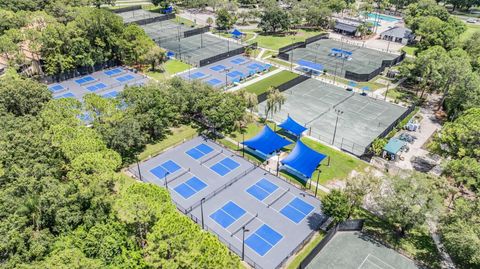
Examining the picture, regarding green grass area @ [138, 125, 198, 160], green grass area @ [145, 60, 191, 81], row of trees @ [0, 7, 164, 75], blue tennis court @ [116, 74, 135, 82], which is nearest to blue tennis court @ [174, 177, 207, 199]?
green grass area @ [138, 125, 198, 160]

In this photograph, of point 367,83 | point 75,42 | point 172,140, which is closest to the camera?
point 172,140

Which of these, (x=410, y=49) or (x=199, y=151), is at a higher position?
(x=410, y=49)

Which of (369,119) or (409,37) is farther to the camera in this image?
(409,37)

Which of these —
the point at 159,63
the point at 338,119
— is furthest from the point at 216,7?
the point at 338,119

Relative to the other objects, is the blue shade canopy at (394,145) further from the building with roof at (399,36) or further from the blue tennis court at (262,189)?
the building with roof at (399,36)

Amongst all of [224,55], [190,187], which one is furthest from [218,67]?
[190,187]

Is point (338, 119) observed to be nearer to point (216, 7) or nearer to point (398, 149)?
point (398, 149)

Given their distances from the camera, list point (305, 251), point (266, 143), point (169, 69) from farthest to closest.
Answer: point (169, 69)
point (266, 143)
point (305, 251)

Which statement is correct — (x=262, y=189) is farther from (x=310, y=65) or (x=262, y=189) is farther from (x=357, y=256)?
(x=310, y=65)
